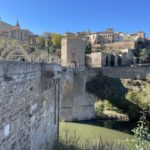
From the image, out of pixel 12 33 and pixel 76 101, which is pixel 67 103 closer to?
pixel 76 101

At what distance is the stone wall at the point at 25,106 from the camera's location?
20.1 ft

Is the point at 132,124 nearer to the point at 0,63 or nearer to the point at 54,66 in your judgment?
the point at 54,66

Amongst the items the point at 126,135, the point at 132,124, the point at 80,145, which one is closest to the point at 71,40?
the point at 132,124

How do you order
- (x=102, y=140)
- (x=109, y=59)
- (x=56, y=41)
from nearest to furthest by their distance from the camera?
(x=102, y=140), (x=109, y=59), (x=56, y=41)

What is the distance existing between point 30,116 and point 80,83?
17.7 metres

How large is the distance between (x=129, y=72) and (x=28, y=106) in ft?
92.6

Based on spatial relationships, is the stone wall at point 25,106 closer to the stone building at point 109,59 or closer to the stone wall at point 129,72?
the stone wall at point 129,72

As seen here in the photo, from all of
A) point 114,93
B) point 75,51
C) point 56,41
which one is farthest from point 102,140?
point 56,41

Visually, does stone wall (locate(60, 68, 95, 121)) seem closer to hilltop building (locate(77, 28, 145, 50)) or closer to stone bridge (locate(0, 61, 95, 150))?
stone bridge (locate(0, 61, 95, 150))

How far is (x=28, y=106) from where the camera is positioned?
790 centimetres

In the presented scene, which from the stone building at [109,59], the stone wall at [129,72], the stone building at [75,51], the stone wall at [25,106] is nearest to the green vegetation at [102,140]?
the stone wall at [25,106]

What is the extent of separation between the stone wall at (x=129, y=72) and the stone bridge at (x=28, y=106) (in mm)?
21584

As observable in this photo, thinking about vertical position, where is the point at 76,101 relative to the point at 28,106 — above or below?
below

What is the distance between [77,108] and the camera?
2533 cm
